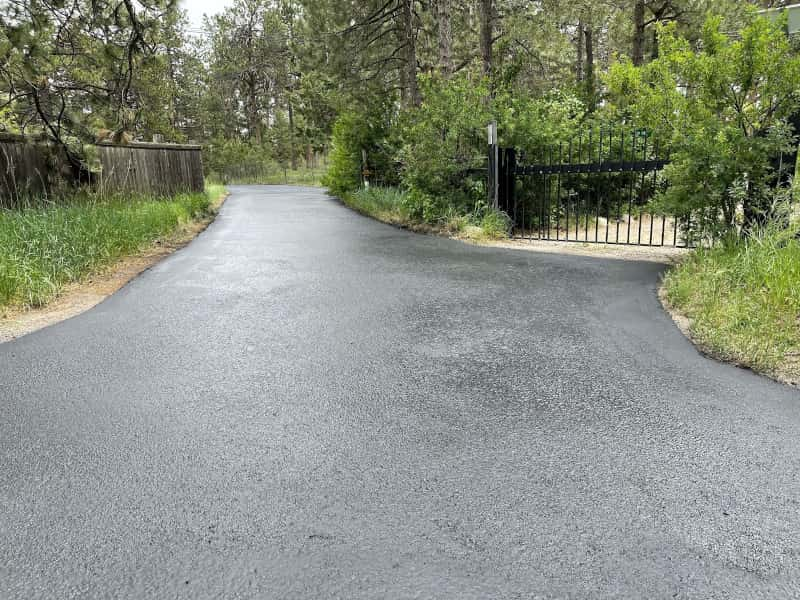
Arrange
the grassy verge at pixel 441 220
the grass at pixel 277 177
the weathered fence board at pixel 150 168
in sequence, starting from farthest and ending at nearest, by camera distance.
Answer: the grass at pixel 277 177 < the weathered fence board at pixel 150 168 < the grassy verge at pixel 441 220

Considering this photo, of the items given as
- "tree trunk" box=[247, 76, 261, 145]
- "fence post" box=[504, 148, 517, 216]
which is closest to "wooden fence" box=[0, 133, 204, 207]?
"fence post" box=[504, 148, 517, 216]

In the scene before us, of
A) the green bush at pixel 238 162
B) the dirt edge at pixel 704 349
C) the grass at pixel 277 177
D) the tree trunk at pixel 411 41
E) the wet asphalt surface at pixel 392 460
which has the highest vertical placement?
the tree trunk at pixel 411 41

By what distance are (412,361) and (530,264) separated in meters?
3.87

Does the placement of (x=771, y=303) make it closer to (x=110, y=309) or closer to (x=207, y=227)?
(x=110, y=309)

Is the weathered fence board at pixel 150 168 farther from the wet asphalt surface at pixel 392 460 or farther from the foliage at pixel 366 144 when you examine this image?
the wet asphalt surface at pixel 392 460

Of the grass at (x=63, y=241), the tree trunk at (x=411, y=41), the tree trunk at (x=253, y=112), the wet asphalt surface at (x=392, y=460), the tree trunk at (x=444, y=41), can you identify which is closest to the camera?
the wet asphalt surface at (x=392, y=460)

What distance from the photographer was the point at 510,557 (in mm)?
1894

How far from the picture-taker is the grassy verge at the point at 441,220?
9461 millimetres

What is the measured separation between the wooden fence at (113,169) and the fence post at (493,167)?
6.46 metres

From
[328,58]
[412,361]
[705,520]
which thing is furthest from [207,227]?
[705,520]

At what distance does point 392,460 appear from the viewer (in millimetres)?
2541

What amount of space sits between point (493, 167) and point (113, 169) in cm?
836

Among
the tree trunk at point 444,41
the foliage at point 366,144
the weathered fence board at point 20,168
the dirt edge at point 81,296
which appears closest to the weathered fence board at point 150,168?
the weathered fence board at point 20,168

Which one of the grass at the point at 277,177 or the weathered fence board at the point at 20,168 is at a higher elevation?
the grass at the point at 277,177
